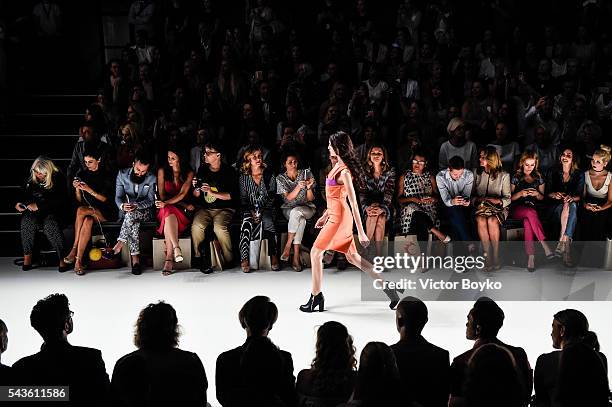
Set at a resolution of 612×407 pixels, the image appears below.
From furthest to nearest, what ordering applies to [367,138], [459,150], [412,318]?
[459,150], [367,138], [412,318]

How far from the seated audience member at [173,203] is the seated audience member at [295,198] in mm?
841

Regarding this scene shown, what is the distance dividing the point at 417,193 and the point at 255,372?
4.34 meters

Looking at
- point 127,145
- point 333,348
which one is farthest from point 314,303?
point 127,145

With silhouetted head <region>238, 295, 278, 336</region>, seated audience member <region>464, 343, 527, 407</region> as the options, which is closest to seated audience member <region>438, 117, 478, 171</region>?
silhouetted head <region>238, 295, 278, 336</region>

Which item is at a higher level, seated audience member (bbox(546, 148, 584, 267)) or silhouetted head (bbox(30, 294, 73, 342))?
seated audience member (bbox(546, 148, 584, 267))

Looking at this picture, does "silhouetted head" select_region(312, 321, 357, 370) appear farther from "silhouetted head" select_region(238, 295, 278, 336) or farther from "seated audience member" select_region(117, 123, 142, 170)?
"seated audience member" select_region(117, 123, 142, 170)

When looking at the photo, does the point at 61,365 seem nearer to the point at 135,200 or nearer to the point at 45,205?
the point at 135,200

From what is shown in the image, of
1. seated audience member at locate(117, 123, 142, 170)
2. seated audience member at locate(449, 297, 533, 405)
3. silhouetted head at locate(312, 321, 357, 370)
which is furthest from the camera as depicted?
seated audience member at locate(117, 123, 142, 170)

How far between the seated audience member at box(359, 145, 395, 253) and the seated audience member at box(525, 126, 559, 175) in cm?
156

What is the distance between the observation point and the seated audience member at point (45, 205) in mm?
7414

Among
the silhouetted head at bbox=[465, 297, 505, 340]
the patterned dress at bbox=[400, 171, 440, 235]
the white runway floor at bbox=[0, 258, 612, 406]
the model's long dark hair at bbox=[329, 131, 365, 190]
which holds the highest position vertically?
the model's long dark hair at bbox=[329, 131, 365, 190]

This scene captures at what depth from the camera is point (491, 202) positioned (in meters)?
7.27

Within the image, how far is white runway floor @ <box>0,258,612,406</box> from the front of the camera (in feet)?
17.6

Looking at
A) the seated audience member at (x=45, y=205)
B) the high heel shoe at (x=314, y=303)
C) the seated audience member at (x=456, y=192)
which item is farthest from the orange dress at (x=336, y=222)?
the seated audience member at (x=45, y=205)
